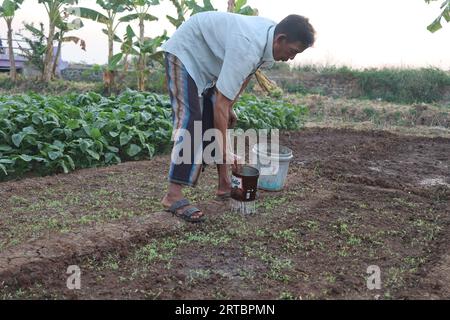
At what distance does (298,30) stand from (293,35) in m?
0.04

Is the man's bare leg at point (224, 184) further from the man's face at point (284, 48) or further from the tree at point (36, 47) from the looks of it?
the tree at point (36, 47)

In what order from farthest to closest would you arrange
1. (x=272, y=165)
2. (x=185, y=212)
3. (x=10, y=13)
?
(x=10, y=13) < (x=272, y=165) < (x=185, y=212)

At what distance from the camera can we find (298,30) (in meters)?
2.91

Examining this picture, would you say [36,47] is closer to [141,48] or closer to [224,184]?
[141,48]

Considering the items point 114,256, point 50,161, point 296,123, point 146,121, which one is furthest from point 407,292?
point 296,123

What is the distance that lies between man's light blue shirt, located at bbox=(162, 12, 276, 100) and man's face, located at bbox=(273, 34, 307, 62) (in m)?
0.03

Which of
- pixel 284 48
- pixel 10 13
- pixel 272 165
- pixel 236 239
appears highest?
pixel 10 13

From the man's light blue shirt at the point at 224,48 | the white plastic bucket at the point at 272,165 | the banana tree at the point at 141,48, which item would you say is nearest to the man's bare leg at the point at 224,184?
the white plastic bucket at the point at 272,165

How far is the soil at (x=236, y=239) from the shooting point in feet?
8.07

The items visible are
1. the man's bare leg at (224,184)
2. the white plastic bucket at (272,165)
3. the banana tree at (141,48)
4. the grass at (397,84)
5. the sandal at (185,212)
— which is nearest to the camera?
the sandal at (185,212)

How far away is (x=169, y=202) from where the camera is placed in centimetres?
343

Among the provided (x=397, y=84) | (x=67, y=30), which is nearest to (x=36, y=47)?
(x=67, y=30)

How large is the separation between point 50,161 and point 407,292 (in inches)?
125

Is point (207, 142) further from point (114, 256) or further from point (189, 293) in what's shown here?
point (189, 293)
